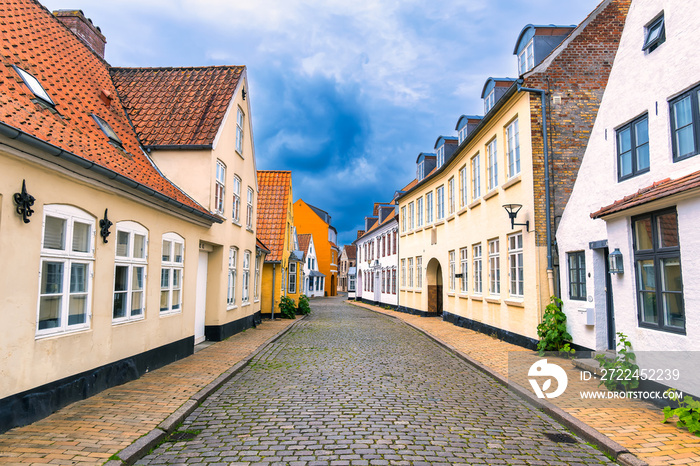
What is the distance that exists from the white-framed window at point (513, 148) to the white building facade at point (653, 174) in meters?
3.72

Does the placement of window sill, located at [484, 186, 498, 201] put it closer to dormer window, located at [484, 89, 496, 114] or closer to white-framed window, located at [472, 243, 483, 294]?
white-framed window, located at [472, 243, 483, 294]

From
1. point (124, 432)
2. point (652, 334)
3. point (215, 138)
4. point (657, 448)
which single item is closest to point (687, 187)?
point (652, 334)

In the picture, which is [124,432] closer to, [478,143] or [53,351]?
[53,351]

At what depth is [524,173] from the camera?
12164 mm

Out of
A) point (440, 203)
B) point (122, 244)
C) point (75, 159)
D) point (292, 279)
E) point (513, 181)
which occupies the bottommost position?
point (292, 279)

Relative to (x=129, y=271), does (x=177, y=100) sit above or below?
above

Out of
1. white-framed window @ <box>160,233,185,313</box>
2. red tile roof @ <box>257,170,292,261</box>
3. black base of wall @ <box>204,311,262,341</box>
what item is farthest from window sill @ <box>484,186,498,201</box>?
red tile roof @ <box>257,170,292,261</box>

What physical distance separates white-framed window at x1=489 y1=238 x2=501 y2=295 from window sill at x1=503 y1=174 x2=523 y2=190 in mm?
1956

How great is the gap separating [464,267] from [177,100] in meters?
11.6

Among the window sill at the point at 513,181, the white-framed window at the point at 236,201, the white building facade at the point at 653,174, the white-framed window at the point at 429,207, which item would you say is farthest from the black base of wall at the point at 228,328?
the white-framed window at the point at 429,207

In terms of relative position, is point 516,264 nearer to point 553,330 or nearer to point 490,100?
point 553,330

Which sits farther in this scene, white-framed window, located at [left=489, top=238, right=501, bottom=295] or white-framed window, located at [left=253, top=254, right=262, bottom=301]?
white-framed window, located at [left=253, top=254, right=262, bottom=301]

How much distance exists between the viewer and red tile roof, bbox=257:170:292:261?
22.6m

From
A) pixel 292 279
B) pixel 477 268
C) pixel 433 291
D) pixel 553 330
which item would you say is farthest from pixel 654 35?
pixel 292 279
